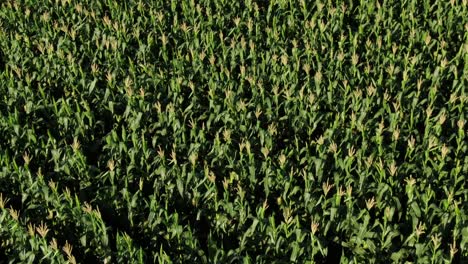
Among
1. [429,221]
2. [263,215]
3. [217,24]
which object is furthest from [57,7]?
[429,221]

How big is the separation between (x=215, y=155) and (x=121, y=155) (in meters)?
0.86

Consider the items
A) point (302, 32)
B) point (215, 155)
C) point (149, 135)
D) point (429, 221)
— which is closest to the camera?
point (429, 221)

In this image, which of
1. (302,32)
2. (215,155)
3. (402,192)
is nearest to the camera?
(402,192)

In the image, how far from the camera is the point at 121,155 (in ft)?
19.7

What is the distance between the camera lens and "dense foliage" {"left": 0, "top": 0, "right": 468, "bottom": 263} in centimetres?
500

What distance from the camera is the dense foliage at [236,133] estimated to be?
5.00 metres

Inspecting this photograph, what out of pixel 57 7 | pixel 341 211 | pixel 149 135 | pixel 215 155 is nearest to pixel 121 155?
pixel 149 135

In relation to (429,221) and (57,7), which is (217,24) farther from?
(429,221)

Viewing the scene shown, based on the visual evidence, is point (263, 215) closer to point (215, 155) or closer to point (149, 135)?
point (215, 155)

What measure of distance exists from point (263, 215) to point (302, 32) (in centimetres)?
350

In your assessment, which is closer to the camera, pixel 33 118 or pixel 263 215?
pixel 263 215

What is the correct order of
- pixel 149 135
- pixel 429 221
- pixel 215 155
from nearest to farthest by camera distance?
pixel 429 221, pixel 215 155, pixel 149 135

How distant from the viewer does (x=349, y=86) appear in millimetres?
6504

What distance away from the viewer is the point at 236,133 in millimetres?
6238
